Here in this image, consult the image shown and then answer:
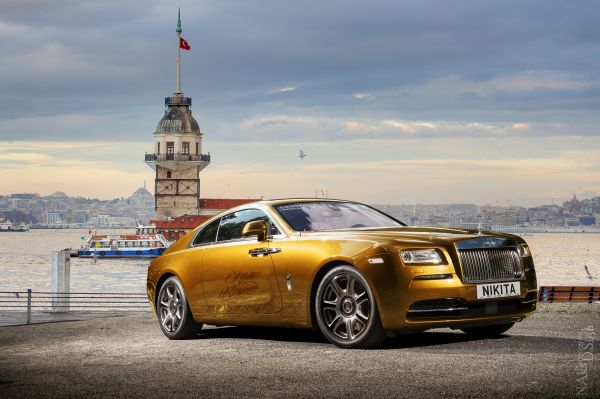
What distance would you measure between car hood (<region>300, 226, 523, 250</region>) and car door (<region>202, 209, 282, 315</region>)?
2.20 feet

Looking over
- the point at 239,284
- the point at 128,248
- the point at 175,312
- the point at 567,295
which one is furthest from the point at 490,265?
the point at 128,248

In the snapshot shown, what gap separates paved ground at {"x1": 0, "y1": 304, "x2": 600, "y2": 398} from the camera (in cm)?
707

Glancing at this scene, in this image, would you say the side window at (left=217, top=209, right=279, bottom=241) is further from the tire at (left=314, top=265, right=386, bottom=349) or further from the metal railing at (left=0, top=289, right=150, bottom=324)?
the metal railing at (left=0, top=289, right=150, bottom=324)

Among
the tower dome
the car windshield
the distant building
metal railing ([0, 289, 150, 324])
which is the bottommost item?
metal railing ([0, 289, 150, 324])

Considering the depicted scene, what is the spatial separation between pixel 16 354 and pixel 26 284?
74.4 metres

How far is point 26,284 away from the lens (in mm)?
81688

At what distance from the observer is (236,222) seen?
1072cm

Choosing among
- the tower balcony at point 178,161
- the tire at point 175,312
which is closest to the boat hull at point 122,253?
the tower balcony at point 178,161

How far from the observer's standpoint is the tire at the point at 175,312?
11.1 metres

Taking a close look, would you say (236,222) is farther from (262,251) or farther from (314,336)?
(314,336)

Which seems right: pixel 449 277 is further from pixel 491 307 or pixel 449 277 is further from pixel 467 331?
pixel 467 331

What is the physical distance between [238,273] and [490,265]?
2788 mm

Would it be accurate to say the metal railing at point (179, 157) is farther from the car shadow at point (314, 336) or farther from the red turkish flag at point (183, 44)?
the car shadow at point (314, 336)

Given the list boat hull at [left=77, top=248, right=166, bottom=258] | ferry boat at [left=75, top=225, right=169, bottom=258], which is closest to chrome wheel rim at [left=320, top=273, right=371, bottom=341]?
boat hull at [left=77, top=248, right=166, bottom=258]
